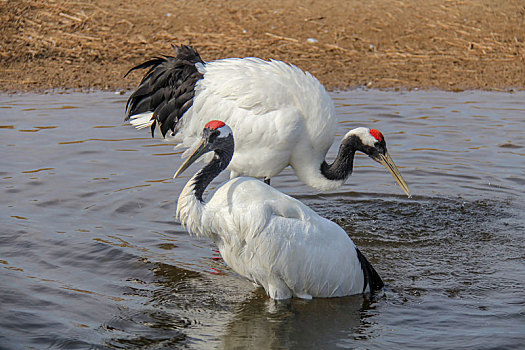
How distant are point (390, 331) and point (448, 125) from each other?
487 centimetres

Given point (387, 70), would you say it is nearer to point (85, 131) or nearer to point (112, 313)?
point (85, 131)

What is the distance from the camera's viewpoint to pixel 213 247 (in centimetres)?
630

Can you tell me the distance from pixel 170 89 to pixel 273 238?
2529 millimetres

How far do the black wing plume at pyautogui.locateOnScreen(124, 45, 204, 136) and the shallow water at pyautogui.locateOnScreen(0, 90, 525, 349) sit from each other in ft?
2.48

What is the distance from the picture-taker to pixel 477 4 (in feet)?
40.6

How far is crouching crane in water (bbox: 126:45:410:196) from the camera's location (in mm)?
6582

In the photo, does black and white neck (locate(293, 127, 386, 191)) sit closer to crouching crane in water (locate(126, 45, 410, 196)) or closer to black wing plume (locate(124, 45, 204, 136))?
crouching crane in water (locate(126, 45, 410, 196))

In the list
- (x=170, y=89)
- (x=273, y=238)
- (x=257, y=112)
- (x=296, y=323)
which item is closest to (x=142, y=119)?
(x=170, y=89)

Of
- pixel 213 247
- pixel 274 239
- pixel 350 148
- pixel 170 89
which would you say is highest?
pixel 170 89

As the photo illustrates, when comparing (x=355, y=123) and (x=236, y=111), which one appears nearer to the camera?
(x=236, y=111)

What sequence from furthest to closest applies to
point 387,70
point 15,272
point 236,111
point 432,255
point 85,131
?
point 387,70 < point 85,131 < point 236,111 < point 432,255 < point 15,272

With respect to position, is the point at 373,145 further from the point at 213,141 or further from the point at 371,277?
the point at 213,141

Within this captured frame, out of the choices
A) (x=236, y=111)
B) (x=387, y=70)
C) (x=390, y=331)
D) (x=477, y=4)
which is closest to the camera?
(x=390, y=331)

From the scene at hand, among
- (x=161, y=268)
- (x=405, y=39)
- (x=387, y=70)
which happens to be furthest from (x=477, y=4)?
(x=161, y=268)
